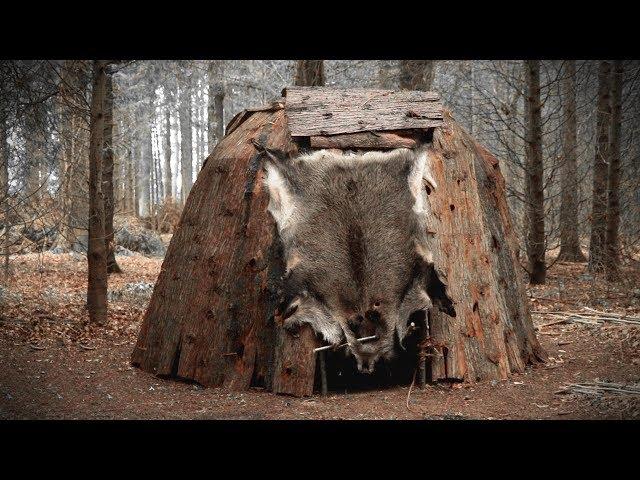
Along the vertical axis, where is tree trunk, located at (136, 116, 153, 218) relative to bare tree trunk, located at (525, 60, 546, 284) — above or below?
above

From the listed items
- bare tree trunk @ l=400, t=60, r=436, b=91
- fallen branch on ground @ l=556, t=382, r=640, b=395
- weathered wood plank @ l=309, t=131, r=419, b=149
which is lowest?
fallen branch on ground @ l=556, t=382, r=640, b=395

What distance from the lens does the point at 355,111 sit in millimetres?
6254

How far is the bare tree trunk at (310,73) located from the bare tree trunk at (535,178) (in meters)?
3.44

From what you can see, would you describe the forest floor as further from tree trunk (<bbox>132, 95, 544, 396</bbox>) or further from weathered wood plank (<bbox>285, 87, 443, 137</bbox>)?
weathered wood plank (<bbox>285, 87, 443, 137</bbox>)

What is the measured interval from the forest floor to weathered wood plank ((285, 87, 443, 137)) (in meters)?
2.37

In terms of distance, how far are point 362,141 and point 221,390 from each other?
8.30 feet

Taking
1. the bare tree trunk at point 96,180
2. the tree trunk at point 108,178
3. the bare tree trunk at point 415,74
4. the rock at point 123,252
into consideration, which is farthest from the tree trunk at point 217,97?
the bare tree trunk at point 96,180

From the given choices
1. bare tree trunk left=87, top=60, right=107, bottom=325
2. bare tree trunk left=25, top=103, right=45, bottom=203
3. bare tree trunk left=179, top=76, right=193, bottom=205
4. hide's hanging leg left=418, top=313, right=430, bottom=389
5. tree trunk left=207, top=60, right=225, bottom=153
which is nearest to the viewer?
hide's hanging leg left=418, top=313, right=430, bottom=389

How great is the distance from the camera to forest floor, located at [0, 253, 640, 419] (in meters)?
4.77

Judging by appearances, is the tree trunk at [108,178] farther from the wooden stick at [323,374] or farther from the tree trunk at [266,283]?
the wooden stick at [323,374]

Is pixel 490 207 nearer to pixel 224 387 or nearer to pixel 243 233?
pixel 243 233

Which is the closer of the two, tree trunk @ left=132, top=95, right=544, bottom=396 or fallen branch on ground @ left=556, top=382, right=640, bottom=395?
fallen branch on ground @ left=556, top=382, right=640, bottom=395

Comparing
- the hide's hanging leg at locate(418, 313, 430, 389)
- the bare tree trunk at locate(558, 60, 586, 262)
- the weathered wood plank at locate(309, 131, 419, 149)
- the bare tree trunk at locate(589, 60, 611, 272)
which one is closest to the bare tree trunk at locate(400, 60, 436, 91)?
the bare tree trunk at locate(558, 60, 586, 262)
